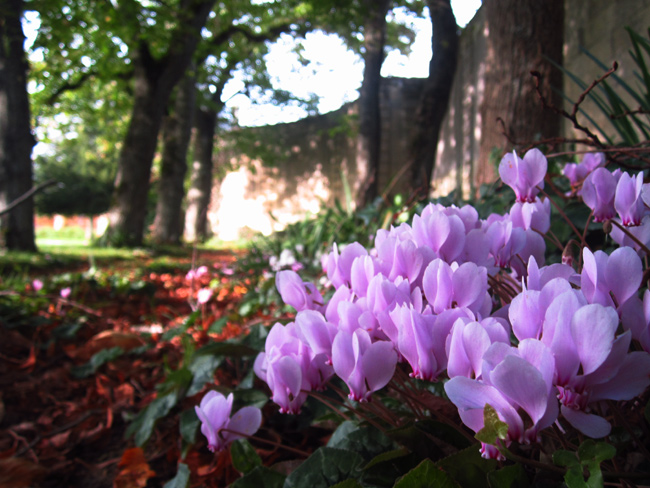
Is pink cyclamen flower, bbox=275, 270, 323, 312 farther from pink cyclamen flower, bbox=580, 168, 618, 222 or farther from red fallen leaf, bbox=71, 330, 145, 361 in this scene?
red fallen leaf, bbox=71, 330, 145, 361

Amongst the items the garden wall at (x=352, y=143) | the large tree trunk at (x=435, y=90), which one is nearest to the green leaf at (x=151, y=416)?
the garden wall at (x=352, y=143)

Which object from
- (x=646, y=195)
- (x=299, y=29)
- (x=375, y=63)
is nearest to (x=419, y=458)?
(x=646, y=195)

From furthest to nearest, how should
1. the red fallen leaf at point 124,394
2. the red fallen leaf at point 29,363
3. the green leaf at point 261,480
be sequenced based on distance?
the red fallen leaf at point 29,363
the red fallen leaf at point 124,394
the green leaf at point 261,480

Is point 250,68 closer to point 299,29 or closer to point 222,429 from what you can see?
point 299,29

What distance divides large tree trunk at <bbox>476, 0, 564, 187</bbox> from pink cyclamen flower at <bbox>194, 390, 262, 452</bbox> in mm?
2488

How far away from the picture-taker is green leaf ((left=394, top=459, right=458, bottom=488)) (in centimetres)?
52

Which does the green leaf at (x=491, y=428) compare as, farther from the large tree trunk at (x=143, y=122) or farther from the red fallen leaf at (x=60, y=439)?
the large tree trunk at (x=143, y=122)

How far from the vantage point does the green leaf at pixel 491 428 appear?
423 mm

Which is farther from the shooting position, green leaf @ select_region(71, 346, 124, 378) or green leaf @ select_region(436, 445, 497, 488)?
green leaf @ select_region(71, 346, 124, 378)

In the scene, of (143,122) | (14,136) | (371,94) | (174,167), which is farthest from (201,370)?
(174,167)

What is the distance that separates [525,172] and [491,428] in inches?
19.2

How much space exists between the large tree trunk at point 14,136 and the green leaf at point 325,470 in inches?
306

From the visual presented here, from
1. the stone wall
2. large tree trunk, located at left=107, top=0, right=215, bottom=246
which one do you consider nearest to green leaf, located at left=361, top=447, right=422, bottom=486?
large tree trunk, located at left=107, top=0, right=215, bottom=246

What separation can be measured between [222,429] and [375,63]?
8836 millimetres
